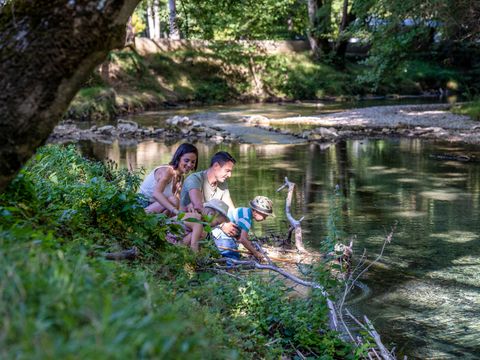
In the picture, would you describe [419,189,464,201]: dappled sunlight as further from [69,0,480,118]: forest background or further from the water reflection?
[69,0,480,118]: forest background

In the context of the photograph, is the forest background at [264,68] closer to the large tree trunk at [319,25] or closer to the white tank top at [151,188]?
the large tree trunk at [319,25]

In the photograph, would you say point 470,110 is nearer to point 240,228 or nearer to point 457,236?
point 457,236

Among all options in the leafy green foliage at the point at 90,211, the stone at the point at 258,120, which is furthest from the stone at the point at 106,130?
the leafy green foliage at the point at 90,211

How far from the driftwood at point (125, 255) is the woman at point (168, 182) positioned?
79.7 inches

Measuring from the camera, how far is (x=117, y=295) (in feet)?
9.37

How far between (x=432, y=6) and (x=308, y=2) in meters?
19.7

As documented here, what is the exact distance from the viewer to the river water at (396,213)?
259 inches

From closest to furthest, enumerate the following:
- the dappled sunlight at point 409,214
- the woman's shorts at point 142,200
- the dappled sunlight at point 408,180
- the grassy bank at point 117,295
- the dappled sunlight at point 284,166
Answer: the grassy bank at point 117,295 < the woman's shorts at point 142,200 < the dappled sunlight at point 409,214 < the dappled sunlight at point 408,180 < the dappled sunlight at point 284,166

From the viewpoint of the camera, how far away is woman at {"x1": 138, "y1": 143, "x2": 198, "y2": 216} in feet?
24.3

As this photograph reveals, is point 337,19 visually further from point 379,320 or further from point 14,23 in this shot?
point 14,23

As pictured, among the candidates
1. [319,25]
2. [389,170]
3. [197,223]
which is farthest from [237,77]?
[197,223]

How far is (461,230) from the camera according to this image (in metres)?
10.2

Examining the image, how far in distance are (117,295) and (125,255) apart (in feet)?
7.08

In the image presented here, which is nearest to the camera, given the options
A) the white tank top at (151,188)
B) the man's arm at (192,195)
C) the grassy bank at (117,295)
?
the grassy bank at (117,295)
